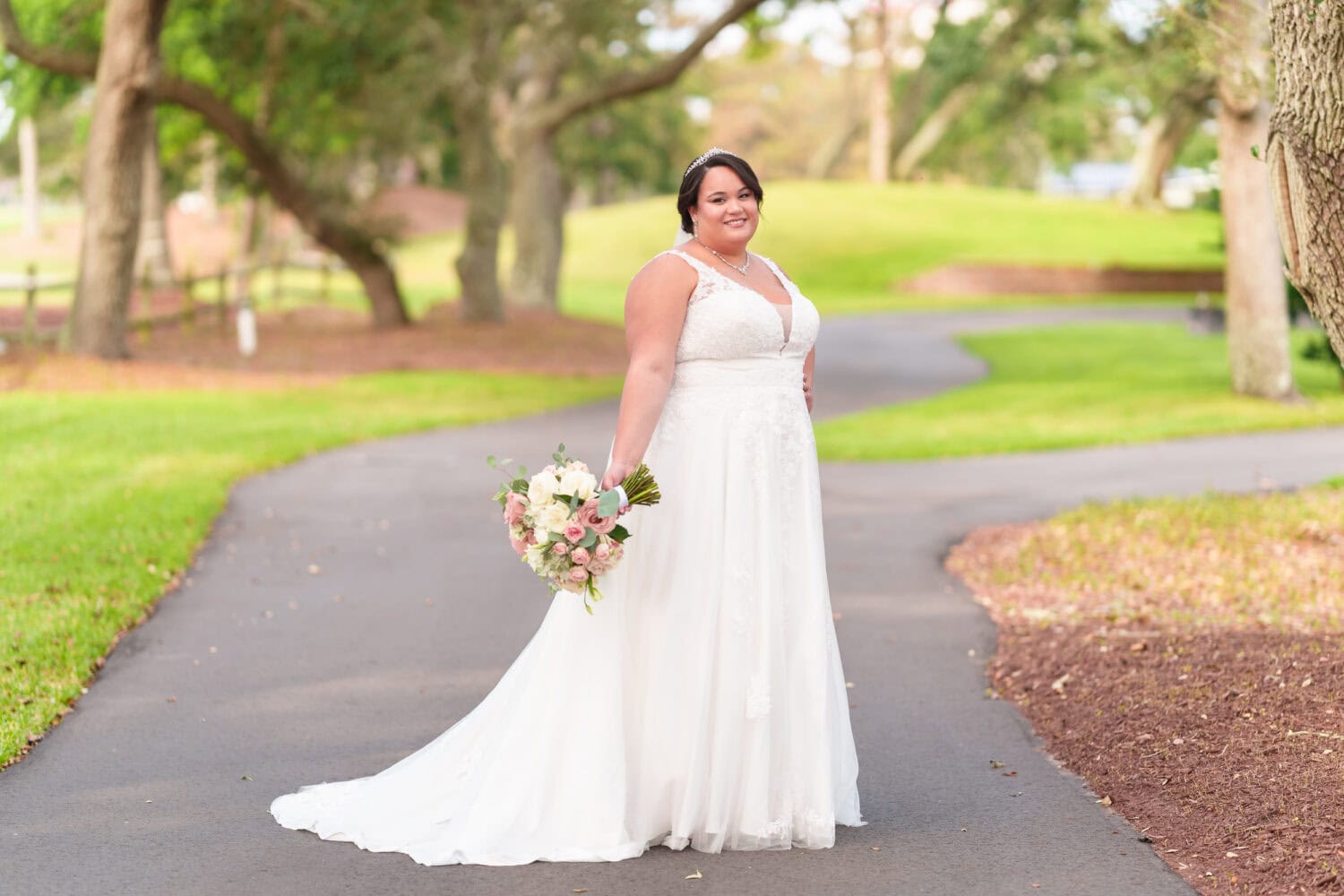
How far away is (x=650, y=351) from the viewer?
17.3 feet

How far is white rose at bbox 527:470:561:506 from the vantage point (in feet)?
16.6

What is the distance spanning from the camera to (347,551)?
1091cm

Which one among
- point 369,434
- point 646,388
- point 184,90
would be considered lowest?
point 369,434

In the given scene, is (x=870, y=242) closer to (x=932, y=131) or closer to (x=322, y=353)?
(x=932, y=131)

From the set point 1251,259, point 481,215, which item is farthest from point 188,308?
point 1251,259

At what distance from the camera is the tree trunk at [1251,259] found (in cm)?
1881

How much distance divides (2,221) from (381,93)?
67725 mm

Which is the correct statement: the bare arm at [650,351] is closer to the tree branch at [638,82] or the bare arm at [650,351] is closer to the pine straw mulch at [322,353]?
the pine straw mulch at [322,353]

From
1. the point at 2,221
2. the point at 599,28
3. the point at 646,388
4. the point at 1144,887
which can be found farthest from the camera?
the point at 2,221

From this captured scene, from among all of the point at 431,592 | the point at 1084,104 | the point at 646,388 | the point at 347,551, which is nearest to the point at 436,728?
the point at 646,388

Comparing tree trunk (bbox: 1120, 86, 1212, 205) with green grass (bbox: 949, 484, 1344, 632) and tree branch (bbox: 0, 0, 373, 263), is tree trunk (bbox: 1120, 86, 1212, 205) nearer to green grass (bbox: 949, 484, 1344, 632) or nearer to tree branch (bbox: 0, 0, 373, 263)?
tree branch (bbox: 0, 0, 373, 263)

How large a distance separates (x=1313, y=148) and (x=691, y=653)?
2.76 m

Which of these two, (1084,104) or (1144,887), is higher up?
(1084,104)

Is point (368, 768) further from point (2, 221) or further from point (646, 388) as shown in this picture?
point (2, 221)
